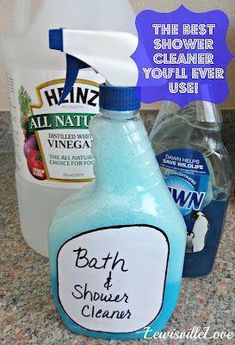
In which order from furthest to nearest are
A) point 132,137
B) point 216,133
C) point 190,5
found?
point 190,5 < point 216,133 < point 132,137

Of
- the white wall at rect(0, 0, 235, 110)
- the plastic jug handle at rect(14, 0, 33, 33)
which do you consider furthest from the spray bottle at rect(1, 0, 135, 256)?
the white wall at rect(0, 0, 235, 110)

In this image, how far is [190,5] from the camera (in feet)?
2.32

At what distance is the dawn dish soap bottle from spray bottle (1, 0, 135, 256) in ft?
0.32

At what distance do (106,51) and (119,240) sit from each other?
18 cm

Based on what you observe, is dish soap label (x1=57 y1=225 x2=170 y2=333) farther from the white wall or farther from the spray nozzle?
the white wall

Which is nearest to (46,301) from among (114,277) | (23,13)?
(114,277)

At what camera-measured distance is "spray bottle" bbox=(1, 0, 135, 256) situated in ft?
1.35

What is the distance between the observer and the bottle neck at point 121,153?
0.32 metres

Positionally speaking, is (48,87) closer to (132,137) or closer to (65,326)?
(132,137)

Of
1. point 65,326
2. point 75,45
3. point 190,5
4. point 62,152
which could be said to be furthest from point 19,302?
point 190,5

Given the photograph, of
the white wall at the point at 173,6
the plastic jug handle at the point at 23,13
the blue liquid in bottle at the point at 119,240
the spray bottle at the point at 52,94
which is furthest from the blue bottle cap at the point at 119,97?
the white wall at the point at 173,6

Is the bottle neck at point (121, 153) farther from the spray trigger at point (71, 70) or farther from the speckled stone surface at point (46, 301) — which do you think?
the speckled stone surface at point (46, 301)

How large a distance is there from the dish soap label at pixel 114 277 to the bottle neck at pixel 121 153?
0.04 meters

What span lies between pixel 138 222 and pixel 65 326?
15cm
